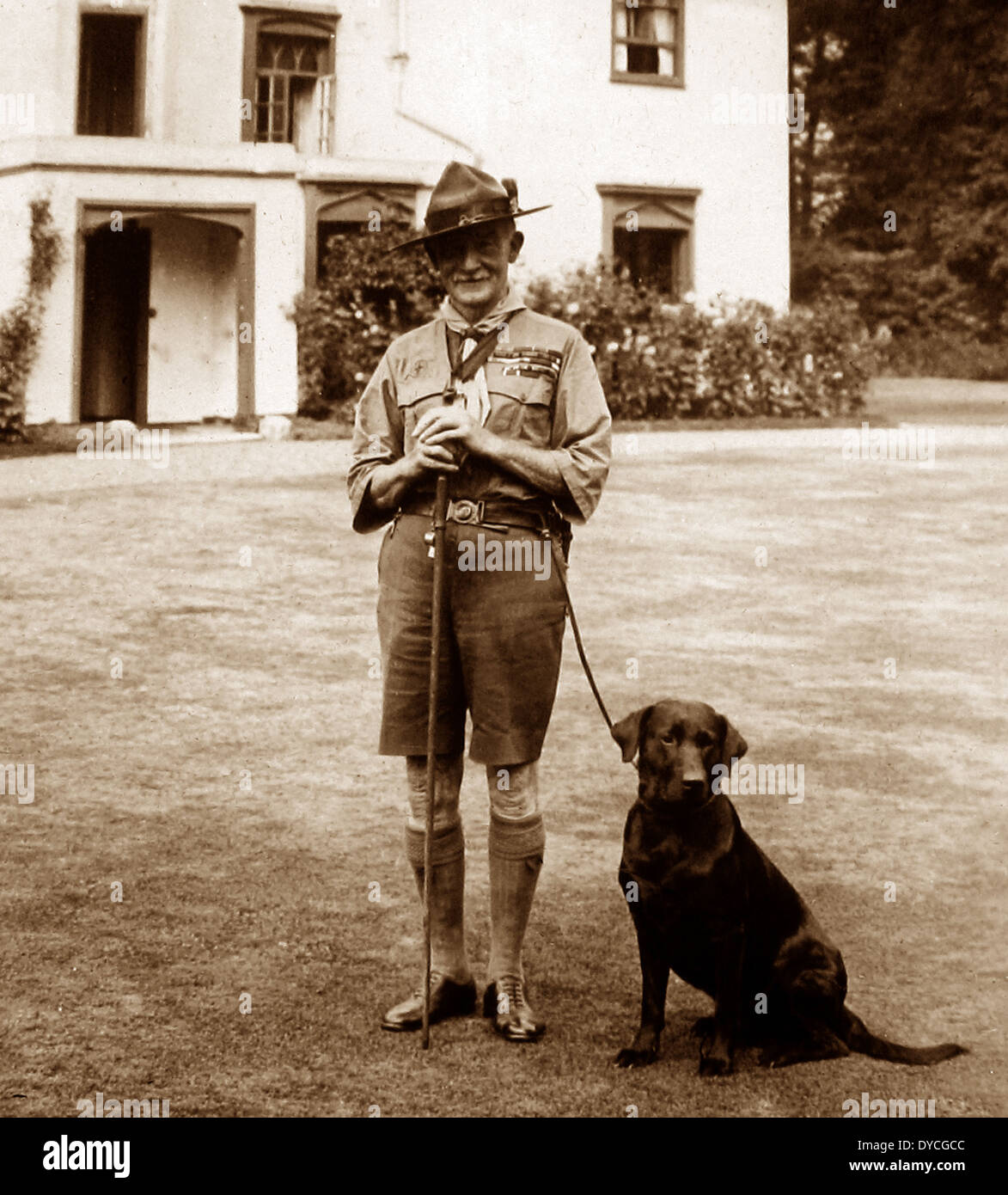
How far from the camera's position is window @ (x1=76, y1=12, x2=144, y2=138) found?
22250 mm

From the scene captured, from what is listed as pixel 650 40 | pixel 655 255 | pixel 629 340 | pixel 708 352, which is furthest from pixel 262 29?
pixel 708 352

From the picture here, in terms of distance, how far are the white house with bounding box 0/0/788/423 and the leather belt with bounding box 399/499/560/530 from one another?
16372 millimetres

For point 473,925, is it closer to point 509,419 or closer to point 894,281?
point 509,419

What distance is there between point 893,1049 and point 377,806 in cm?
285

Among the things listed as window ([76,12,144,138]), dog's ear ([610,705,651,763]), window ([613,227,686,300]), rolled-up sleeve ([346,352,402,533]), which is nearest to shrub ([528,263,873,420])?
window ([613,227,686,300])

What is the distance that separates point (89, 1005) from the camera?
468cm

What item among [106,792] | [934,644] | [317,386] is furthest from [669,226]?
[106,792]

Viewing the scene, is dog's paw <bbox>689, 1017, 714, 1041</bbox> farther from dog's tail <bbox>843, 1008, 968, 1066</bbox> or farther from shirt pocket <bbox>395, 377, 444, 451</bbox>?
shirt pocket <bbox>395, 377, 444, 451</bbox>

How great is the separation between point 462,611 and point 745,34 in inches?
872

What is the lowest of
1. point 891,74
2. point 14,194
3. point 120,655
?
point 120,655

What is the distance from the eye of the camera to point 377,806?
22.3 ft

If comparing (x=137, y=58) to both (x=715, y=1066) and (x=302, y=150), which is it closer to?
(x=302, y=150)

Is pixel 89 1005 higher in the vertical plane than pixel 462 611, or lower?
lower

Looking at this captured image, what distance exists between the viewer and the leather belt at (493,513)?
4441mm
